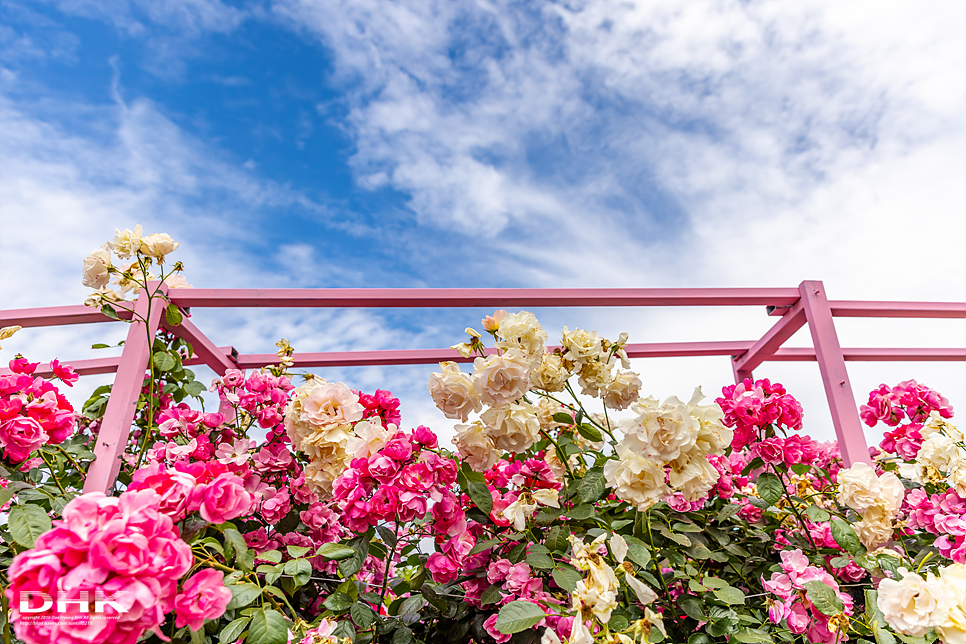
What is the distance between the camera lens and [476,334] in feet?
4.18

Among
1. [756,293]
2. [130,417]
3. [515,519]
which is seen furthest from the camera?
[756,293]

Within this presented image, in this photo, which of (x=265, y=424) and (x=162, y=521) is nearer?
(x=162, y=521)

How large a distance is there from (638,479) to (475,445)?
0.39m

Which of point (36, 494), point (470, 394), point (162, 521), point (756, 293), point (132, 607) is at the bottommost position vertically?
point (132, 607)

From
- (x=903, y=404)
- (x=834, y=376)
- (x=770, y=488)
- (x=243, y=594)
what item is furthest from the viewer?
(x=903, y=404)

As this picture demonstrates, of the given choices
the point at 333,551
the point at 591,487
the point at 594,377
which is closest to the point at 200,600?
the point at 333,551

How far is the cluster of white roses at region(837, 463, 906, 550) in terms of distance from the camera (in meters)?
1.44

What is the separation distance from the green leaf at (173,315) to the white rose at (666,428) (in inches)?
71.7

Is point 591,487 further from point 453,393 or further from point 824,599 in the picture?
point 824,599

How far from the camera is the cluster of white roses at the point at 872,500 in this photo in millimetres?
1441

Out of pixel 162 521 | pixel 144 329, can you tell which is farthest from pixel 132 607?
pixel 144 329

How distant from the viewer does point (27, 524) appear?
1.00m

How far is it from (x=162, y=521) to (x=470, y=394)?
662mm

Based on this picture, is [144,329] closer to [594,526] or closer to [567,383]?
[567,383]
